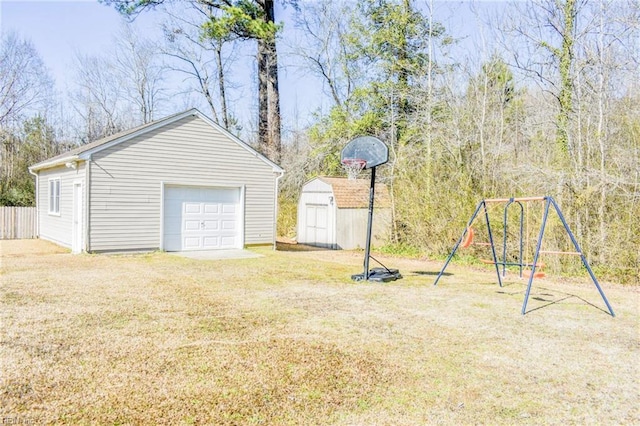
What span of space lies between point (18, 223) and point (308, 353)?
15354 mm

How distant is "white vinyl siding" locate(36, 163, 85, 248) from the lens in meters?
12.2

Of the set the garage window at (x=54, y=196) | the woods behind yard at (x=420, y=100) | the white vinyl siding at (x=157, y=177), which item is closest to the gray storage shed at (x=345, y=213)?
the woods behind yard at (x=420, y=100)

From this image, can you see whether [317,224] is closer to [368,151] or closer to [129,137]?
[129,137]

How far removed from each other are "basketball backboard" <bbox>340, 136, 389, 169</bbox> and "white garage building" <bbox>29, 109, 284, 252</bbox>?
16.4 feet

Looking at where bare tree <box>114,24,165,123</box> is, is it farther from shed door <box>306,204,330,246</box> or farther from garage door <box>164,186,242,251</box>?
garage door <box>164,186,242,251</box>

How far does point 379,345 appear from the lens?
189 inches

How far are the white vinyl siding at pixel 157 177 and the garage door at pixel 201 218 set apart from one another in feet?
0.87

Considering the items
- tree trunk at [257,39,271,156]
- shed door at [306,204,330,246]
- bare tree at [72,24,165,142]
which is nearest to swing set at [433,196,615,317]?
shed door at [306,204,330,246]

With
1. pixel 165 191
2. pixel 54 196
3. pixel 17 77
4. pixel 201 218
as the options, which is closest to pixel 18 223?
pixel 54 196

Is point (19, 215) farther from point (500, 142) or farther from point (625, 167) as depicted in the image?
point (625, 167)

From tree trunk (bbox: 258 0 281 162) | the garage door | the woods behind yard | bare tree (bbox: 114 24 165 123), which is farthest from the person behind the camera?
bare tree (bbox: 114 24 165 123)

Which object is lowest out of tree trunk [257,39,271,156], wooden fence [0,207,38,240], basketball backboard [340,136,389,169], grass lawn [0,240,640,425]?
grass lawn [0,240,640,425]

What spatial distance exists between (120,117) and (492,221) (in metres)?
24.1

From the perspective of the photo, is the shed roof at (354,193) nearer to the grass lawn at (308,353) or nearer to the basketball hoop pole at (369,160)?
the basketball hoop pole at (369,160)
